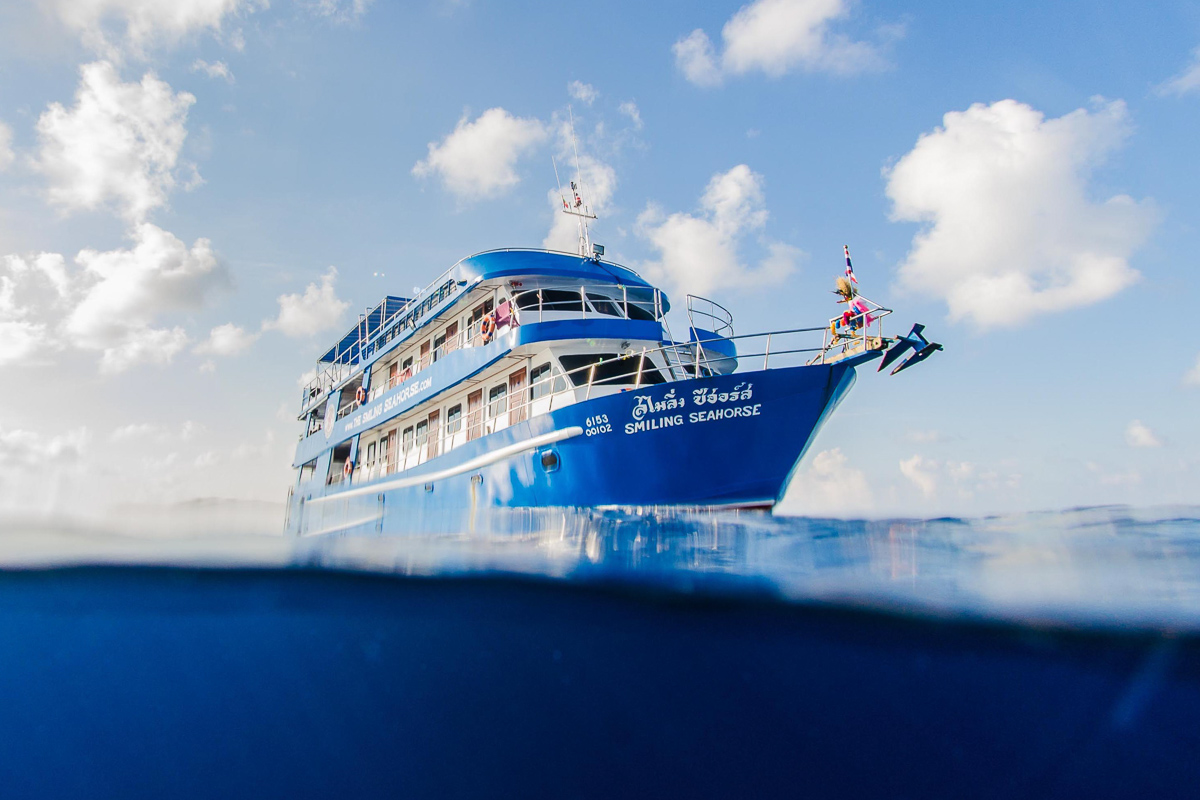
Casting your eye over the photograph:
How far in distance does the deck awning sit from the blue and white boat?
1.10m

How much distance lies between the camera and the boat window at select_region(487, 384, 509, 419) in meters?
16.3

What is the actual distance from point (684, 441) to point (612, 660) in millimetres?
4241

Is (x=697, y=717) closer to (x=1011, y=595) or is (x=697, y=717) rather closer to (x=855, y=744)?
(x=855, y=744)

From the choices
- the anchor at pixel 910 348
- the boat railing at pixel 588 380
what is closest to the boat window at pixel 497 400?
the boat railing at pixel 588 380

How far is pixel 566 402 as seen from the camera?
1432cm

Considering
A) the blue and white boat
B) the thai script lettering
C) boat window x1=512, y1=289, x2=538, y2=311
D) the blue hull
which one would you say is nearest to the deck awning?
the blue and white boat

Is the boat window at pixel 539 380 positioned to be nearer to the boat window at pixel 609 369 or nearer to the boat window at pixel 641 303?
the boat window at pixel 609 369

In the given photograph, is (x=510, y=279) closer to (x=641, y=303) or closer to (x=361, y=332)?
(x=641, y=303)

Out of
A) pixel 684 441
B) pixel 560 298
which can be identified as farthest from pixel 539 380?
pixel 684 441

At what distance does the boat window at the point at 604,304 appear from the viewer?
57.9ft

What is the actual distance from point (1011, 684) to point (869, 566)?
10.3 feet

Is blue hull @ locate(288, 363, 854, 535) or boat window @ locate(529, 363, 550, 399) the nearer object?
blue hull @ locate(288, 363, 854, 535)

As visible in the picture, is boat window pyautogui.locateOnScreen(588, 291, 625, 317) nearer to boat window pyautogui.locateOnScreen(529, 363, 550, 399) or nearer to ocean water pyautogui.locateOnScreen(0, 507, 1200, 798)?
boat window pyautogui.locateOnScreen(529, 363, 550, 399)

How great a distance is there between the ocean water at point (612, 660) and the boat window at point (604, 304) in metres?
8.99
